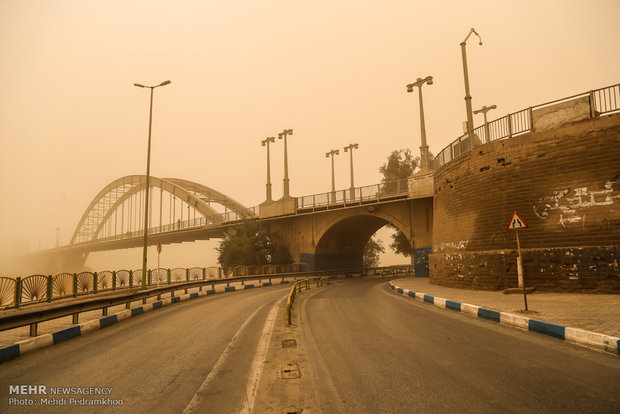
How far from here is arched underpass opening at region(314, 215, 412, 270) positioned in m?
37.3

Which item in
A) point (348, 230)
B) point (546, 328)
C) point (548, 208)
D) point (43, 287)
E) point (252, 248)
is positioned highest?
point (348, 230)

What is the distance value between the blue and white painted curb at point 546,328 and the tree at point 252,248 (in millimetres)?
28464

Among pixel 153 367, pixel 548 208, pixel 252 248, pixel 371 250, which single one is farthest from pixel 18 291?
pixel 371 250

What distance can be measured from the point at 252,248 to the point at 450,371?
34444 mm

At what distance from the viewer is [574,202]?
12.4 metres

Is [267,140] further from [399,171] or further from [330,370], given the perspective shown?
[330,370]

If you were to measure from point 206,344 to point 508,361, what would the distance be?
493 centimetres

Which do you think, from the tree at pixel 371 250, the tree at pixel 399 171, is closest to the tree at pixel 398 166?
the tree at pixel 399 171

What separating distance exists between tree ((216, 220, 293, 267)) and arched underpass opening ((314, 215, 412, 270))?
399 cm

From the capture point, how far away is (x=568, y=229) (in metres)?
12.5

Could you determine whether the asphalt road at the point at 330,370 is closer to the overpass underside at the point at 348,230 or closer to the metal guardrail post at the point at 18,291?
the metal guardrail post at the point at 18,291

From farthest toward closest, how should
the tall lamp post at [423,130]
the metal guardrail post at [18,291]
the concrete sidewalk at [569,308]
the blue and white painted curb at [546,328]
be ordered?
1. the tall lamp post at [423,130]
2. the metal guardrail post at [18,291]
3. the concrete sidewalk at [569,308]
4. the blue and white painted curb at [546,328]

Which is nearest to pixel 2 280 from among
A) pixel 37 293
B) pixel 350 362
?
pixel 37 293

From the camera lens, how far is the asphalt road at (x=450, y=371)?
12.1 feet
